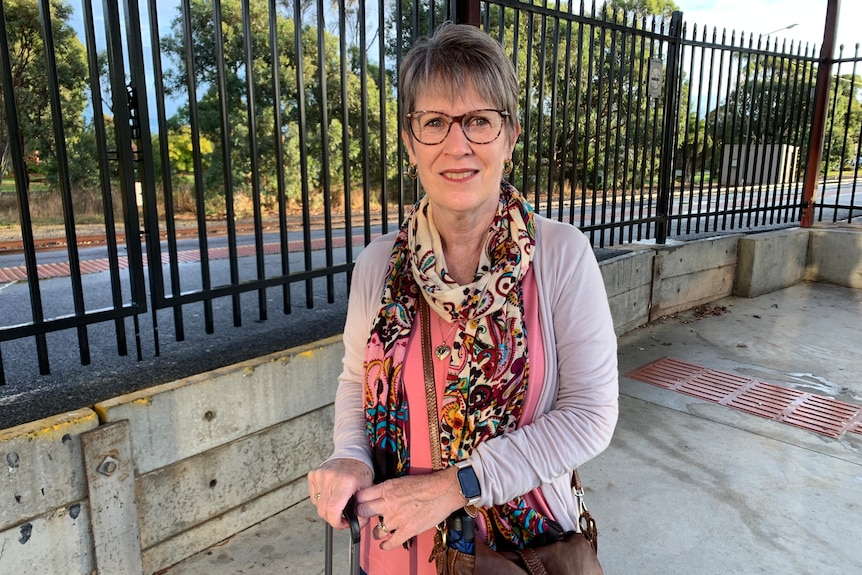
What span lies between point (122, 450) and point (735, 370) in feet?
14.2

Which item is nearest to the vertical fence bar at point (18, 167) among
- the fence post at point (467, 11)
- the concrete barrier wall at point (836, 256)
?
the fence post at point (467, 11)

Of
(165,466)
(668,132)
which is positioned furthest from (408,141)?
(668,132)

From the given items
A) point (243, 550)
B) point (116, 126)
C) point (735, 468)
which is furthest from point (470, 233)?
point (735, 468)

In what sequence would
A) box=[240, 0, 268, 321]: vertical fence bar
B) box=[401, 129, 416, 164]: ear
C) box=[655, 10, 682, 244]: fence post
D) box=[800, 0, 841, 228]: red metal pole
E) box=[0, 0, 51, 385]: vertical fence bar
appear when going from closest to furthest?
box=[401, 129, 416, 164]: ear → box=[0, 0, 51, 385]: vertical fence bar → box=[240, 0, 268, 321]: vertical fence bar → box=[655, 10, 682, 244]: fence post → box=[800, 0, 841, 228]: red metal pole

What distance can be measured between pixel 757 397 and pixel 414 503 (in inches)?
148

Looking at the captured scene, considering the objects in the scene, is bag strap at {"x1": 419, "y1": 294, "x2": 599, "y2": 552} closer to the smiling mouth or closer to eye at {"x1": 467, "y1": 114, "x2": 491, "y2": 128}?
the smiling mouth

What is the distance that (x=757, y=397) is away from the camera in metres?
4.22

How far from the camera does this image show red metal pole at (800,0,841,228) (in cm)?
744

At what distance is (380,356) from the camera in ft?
4.73

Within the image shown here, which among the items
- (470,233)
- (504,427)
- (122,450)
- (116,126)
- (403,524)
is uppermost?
(116,126)

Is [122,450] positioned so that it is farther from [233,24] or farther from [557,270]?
[233,24]

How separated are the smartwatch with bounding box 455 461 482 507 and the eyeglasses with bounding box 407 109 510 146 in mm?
742

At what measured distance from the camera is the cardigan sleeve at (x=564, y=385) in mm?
1288

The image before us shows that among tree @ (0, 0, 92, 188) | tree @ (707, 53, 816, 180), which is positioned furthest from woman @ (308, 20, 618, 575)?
tree @ (0, 0, 92, 188)
